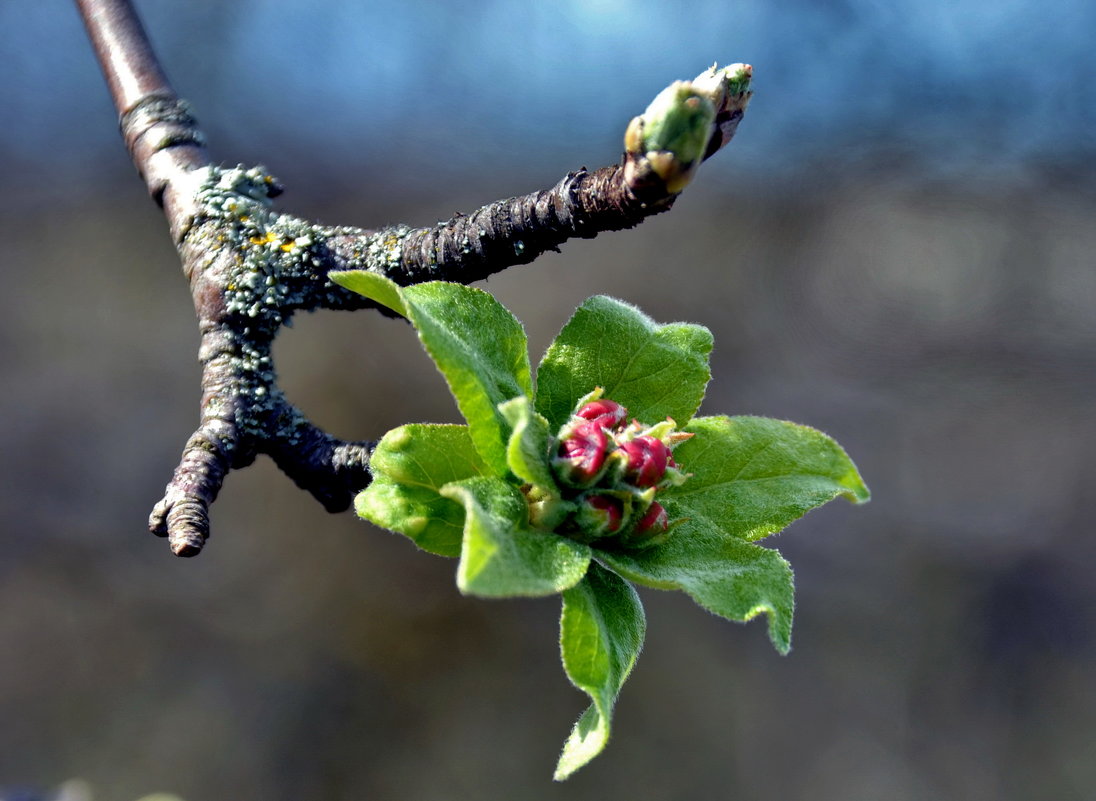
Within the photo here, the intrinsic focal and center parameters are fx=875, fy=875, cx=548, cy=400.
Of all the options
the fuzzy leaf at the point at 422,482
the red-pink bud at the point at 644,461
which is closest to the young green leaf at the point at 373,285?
the fuzzy leaf at the point at 422,482

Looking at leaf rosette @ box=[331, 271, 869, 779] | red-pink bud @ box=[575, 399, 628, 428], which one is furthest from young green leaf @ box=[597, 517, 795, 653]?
red-pink bud @ box=[575, 399, 628, 428]

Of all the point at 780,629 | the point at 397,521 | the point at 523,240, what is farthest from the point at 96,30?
the point at 780,629

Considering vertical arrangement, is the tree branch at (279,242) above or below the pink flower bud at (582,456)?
above

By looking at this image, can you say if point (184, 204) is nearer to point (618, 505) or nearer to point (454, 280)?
point (454, 280)

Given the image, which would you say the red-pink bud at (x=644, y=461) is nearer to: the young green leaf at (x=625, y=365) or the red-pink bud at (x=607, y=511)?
the red-pink bud at (x=607, y=511)

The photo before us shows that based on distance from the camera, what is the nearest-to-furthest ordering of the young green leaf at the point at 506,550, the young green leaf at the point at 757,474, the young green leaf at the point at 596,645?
1. the young green leaf at the point at 506,550
2. the young green leaf at the point at 596,645
3. the young green leaf at the point at 757,474

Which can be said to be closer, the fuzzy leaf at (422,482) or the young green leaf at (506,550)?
the young green leaf at (506,550)

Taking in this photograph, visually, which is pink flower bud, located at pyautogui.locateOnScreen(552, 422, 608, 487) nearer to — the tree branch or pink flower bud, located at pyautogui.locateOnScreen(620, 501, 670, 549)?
pink flower bud, located at pyautogui.locateOnScreen(620, 501, 670, 549)
